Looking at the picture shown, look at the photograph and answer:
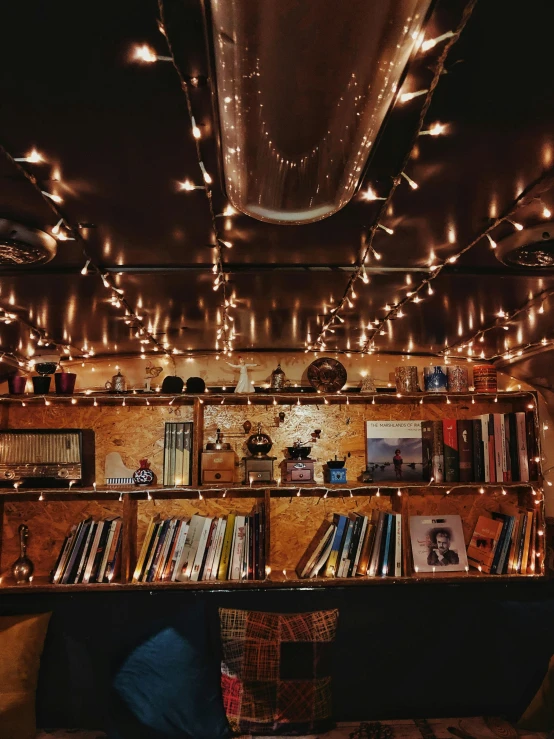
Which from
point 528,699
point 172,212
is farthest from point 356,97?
point 528,699

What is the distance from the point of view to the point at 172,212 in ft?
6.94

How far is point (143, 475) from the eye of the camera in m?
3.29

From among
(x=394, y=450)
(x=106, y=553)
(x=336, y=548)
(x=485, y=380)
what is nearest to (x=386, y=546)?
(x=336, y=548)

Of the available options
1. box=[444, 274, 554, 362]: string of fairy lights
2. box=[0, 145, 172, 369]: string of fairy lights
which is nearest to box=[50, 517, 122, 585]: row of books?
box=[0, 145, 172, 369]: string of fairy lights

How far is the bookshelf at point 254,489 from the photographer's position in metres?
3.26

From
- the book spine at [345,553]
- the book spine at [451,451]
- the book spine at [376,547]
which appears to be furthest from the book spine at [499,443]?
the book spine at [345,553]

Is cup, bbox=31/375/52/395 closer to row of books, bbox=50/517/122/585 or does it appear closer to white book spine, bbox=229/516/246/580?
row of books, bbox=50/517/122/585

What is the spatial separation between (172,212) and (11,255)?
30.3 inches

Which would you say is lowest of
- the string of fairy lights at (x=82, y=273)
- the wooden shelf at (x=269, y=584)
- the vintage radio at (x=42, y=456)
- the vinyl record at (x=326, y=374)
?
the wooden shelf at (x=269, y=584)

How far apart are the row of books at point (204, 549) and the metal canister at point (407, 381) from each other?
3.67ft

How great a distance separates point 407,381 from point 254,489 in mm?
1150

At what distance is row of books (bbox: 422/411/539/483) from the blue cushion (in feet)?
5.50

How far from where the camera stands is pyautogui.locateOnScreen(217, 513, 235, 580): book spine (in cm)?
316

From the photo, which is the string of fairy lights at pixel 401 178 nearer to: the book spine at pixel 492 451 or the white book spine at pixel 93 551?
the book spine at pixel 492 451
